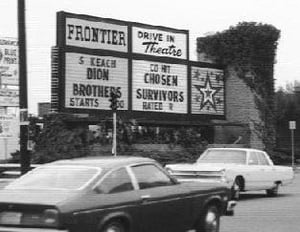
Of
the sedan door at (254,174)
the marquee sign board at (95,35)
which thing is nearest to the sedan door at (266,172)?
the sedan door at (254,174)

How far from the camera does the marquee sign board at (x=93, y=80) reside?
27.2 metres

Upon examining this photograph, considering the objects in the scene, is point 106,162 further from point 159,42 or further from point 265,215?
point 159,42

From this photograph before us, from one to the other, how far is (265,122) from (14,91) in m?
13.5

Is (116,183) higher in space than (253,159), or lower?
higher

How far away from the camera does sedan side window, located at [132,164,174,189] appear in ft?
30.4

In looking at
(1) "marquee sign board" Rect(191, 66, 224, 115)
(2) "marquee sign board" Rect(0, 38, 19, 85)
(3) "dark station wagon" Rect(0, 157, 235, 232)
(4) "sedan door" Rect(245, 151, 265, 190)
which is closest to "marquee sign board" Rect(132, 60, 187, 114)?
(1) "marquee sign board" Rect(191, 66, 224, 115)

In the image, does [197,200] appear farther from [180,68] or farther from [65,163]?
[180,68]

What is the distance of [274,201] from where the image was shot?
682 inches

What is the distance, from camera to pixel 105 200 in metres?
8.41

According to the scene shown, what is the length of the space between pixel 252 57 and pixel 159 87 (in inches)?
258

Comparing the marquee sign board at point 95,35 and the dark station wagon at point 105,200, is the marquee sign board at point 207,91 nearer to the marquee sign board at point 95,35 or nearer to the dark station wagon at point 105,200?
the marquee sign board at point 95,35

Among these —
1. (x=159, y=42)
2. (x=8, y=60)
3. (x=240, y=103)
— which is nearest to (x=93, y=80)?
(x=8, y=60)

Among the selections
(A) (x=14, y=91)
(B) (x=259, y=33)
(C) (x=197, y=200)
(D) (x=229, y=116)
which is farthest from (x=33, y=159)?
(C) (x=197, y=200)

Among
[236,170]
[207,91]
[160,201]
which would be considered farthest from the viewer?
[207,91]
